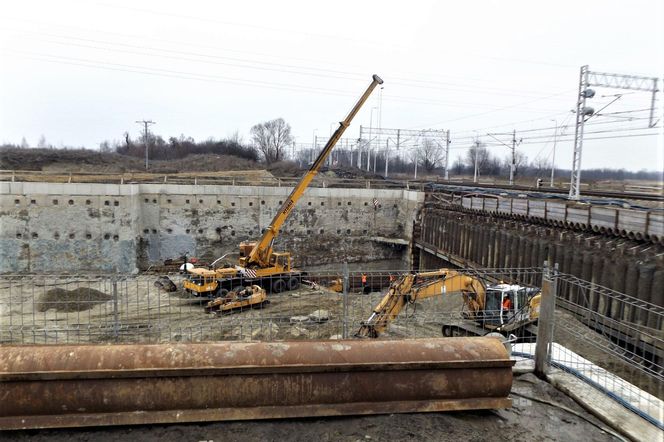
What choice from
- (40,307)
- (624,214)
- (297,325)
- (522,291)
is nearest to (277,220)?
(297,325)

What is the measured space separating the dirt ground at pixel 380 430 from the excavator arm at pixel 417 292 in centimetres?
553

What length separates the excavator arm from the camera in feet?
34.4

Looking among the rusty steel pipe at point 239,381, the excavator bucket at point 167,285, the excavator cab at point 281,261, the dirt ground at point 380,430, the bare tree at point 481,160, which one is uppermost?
the bare tree at point 481,160

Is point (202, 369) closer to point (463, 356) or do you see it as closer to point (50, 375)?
point (50, 375)

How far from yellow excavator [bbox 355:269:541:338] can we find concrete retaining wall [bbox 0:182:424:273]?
15.0 metres

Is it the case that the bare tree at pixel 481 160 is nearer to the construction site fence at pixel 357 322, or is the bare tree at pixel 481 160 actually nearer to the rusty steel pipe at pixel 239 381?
the construction site fence at pixel 357 322

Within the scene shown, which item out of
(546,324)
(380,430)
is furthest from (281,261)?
(380,430)

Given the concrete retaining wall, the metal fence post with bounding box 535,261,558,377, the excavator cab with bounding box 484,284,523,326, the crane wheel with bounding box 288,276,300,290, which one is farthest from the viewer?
the concrete retaining wall

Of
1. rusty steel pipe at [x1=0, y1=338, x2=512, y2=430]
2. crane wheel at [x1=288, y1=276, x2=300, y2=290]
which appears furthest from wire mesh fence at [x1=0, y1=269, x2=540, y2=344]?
rusty steel pipe at [x1=0, y1=338, x2=512, y2=430]

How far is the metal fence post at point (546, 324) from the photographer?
5.39m

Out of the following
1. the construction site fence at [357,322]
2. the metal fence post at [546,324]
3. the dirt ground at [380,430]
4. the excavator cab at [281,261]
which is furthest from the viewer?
the excavator cab at [281,261]

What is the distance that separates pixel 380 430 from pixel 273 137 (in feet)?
232

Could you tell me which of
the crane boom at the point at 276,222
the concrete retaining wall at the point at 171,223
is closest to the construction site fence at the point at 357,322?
the crane boom at the point at 276,222

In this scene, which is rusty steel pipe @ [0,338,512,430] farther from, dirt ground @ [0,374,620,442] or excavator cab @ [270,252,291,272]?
excavator cab @ [270,252,291,272]
